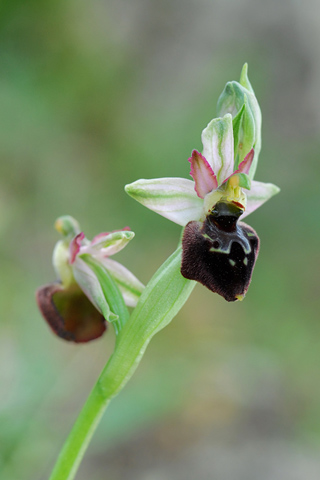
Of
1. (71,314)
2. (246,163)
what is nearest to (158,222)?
(71,314)

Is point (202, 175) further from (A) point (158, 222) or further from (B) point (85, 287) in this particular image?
(A) point (158, 222)

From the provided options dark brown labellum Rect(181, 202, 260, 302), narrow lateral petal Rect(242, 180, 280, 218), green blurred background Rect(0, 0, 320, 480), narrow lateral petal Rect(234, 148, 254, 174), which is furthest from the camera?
green blurred background Rect(0, 0, 320, 480)

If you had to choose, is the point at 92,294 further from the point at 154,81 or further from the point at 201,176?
the point at 154,81

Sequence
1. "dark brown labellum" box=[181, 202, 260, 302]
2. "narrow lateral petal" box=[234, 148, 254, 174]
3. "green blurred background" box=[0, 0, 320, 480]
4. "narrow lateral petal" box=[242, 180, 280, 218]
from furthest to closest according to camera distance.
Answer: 1. "green blurred background" box=[0, 0, 320, 480]
2. "narrow lateral petal" box=[242, 180, 280, 218]
3. "narrow lateral petal" box=[234, 148, 254, 174]
4. "dark brown labellum" box=[181, 202, 260, 302]

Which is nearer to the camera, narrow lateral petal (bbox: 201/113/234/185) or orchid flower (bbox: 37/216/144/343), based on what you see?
narrow lateral petal (bbox: 201/113/234/185)

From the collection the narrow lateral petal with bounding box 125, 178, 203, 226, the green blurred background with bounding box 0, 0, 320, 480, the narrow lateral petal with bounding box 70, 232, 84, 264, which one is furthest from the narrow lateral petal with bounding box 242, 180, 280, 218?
the green blurred background with bounding box 0, 0, 320, 480

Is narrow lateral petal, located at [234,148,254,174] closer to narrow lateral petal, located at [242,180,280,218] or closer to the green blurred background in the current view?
narrow lateral petal, located at [242,180,280,218]

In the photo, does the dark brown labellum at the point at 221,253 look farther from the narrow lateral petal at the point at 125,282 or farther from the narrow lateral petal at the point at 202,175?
the narrow lateral petal at the point at 125,282
